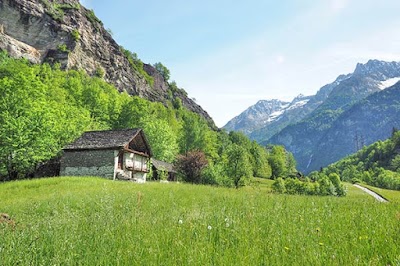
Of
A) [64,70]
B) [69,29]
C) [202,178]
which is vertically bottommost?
[202,178]

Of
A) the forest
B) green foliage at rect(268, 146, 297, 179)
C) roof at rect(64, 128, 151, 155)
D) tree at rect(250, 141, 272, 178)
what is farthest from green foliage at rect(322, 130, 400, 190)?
roof at rect(64, 128, 151, 155)

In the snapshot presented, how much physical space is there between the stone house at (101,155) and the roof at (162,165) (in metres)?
17.1

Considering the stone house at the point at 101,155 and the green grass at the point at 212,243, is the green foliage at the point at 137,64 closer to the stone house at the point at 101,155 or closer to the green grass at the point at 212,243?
the stone house at the point at 101,155

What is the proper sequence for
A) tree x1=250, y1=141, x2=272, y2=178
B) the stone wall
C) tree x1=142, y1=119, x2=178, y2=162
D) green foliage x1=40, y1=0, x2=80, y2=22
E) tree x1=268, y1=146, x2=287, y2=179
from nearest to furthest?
the stone wall → tree x1=142, y1=119, x2=178, y2=162 → green foliage x1=40, y1=0, x2=80, y2=22 → tree x1=250, y1=141, x2=272, y2=178 → tree x1=268, y1=146, x2=287, y2=179

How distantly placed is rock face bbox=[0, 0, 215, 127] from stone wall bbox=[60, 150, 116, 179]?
51.1m

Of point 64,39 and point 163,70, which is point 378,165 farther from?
point 64,39

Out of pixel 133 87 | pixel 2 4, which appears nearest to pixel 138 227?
pixel 2 4

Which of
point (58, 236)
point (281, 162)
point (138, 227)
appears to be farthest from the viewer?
point (281, 162)

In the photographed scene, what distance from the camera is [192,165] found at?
203 ft

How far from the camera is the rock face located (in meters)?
87.3

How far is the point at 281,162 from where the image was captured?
459ft

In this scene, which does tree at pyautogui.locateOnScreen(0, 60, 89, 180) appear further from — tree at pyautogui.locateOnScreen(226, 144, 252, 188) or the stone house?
tree at pyautogui.locateOnScreen(226, 144, 252, 188)

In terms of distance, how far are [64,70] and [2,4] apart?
2408cm

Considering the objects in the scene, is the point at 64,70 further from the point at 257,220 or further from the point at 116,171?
the point at 257,220
